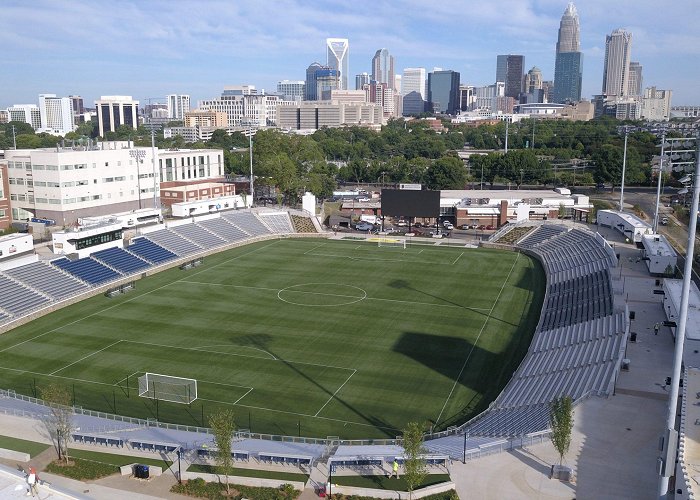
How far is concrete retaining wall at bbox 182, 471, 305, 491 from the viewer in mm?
20922

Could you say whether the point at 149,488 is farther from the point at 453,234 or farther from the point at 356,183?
the point at 356,183

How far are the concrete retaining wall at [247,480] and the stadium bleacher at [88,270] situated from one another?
3114 centimetres

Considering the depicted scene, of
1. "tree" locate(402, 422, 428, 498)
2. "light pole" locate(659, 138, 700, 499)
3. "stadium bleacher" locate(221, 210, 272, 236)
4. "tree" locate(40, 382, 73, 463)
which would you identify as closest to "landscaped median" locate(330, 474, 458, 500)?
"tree" locate(402, 422, 428, 498)

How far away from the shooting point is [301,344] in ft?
124

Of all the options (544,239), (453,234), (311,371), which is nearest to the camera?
(311,371)

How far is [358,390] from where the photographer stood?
31.6 m

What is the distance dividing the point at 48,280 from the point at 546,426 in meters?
37.6

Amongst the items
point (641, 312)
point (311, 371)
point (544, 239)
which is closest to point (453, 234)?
point (544, 239)

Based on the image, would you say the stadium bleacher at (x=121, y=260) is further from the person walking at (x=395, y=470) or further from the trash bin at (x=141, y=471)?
the person walking at (x=395, y=470)

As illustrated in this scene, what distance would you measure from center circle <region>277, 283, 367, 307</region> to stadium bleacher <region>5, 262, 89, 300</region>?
604 inches

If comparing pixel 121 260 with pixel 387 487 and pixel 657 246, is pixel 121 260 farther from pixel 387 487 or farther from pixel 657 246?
pixel 657 246

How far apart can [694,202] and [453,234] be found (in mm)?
54361

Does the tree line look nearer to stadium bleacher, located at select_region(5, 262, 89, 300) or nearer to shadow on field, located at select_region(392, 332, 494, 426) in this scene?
stadium bleacher, located at select_region(5, 262, 89, 300)

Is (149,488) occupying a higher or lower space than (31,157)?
lower
